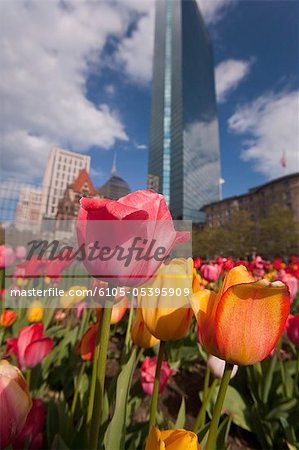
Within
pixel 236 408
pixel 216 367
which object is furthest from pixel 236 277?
pixel 236 408

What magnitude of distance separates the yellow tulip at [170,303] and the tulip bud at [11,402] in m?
0.25

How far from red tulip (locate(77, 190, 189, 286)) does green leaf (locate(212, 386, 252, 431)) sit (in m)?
1.34

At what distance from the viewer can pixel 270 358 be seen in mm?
1606

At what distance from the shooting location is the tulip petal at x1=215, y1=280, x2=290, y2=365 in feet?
1.15

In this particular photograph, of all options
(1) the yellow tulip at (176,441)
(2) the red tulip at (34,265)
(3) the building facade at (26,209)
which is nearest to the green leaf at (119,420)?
(1) the yellow tulip at (176,441)

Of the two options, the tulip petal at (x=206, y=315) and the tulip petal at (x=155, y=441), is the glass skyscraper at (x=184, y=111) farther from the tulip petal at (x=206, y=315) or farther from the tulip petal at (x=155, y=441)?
the tulip petal at (x=155, y=441)

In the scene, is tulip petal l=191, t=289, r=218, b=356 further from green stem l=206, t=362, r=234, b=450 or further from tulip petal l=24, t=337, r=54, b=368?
tulip petal l=24, t=337, r=54, b=368

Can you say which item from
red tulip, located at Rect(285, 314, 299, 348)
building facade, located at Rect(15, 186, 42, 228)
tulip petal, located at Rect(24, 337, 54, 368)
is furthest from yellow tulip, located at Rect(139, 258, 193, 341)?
building facade, located at Rect(15, 186, 42, 228)

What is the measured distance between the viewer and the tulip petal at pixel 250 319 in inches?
13.8

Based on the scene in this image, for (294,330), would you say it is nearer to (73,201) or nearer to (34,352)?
(34,352)

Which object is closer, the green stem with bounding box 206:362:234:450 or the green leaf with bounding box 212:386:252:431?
the green stem with bounding box 206:362:234:450

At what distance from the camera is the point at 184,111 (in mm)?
61312

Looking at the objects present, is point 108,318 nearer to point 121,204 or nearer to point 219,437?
point 121,204

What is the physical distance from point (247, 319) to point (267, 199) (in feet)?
148
